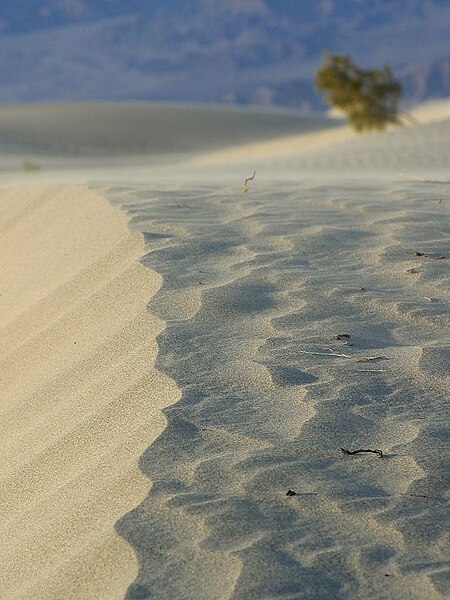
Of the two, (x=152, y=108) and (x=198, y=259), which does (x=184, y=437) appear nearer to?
(x=198, y=259)

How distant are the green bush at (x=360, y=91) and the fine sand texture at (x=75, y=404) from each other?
72.3 ft

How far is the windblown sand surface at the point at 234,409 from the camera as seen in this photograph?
2.14 metres

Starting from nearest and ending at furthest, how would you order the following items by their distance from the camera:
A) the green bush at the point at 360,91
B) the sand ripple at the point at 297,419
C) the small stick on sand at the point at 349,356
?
the sand ripple at the point at 297,419 < the small stick on sand at the point at 349,356 < the green bush at the point at 360,91

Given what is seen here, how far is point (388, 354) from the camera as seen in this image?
3209 millimetres

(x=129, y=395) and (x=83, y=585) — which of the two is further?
(x=129, y=395)

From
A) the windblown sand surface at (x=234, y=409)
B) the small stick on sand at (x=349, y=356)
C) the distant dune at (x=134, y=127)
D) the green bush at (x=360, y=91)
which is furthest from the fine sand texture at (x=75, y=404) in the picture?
the distant dune at (x=134, y=127)

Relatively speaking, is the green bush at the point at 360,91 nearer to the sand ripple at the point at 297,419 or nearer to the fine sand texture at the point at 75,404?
the fine sand texture at the point at 75,404

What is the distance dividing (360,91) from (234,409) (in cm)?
2469

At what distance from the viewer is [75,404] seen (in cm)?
306

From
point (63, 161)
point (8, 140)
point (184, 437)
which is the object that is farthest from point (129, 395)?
point (8, 140)

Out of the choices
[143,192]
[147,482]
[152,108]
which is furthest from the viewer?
[152,108]

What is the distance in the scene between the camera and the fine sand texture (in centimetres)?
222

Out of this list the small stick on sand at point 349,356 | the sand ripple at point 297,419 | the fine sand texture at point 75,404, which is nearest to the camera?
the sand ripple at point 297,419

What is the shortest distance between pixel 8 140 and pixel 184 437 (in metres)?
31.0
